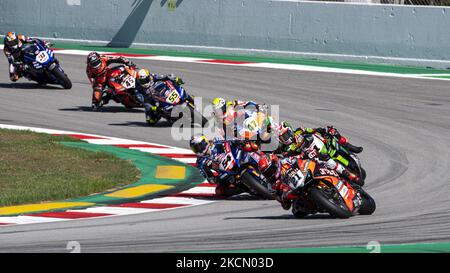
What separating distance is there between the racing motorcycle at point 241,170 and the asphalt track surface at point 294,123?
23 cm

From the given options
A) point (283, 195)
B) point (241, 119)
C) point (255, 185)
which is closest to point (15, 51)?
point (241, 119)

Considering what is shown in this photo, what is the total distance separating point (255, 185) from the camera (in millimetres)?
12594

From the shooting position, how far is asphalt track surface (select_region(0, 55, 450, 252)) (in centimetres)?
1010

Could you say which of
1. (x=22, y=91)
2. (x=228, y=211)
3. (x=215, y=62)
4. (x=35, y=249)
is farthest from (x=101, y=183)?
(x=215, y=62)

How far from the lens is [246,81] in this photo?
987 inches

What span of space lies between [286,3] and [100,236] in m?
19.6

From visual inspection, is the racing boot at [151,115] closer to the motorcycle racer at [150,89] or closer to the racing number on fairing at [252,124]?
the motorcycle racer at [150,89]

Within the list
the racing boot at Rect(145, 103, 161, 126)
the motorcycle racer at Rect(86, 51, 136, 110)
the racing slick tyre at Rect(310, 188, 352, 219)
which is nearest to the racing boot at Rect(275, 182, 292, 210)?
the racing slick tyre at Rect(310, 188, 352, 219)

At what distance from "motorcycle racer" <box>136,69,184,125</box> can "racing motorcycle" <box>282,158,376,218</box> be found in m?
7.71

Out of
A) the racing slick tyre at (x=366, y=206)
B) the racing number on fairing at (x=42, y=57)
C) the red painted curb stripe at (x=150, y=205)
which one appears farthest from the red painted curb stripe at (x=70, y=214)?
the racing number on fairing at (x=42, y=57)

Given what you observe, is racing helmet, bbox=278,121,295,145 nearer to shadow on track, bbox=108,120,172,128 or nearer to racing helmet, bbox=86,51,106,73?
shadow on track, bbox=108,120,172,128

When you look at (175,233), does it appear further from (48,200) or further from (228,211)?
(48,200)

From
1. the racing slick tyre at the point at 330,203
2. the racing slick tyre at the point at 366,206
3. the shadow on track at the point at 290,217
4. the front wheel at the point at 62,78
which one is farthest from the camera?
the front wheel at the point at 62,78

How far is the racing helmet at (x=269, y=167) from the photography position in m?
12.6
